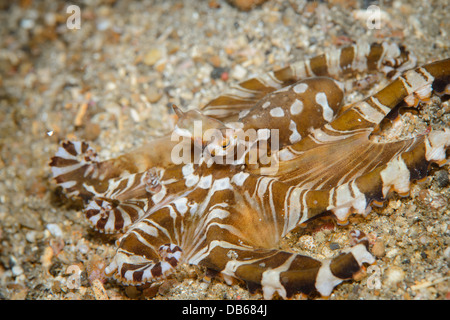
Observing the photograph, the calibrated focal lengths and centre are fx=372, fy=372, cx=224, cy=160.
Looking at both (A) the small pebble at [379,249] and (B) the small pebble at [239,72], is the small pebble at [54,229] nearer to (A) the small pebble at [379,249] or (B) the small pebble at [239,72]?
(B) the small pebble at [239,72]

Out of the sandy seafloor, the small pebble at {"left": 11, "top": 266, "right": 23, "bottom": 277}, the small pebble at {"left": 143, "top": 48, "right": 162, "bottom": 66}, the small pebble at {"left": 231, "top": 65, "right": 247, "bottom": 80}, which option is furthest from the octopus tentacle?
the small pebble at {"left": 11, "top": 266, "right": 23, "bottom": 277}

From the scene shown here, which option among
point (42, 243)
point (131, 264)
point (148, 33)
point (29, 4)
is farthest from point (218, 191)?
point (29, 4)

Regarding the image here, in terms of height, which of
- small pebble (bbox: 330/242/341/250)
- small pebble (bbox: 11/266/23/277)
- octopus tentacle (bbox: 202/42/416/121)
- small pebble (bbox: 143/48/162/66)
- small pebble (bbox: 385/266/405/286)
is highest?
small pebble (bbox: 143/48/162/66)

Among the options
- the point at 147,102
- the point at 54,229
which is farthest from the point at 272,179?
the point at 54,229

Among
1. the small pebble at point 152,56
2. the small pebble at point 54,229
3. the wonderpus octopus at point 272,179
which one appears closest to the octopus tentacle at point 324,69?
the wonderpus octopus at point 272,179

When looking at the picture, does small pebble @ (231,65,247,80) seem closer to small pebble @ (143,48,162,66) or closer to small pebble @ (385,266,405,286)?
small pebble @ (143,48,162,66)

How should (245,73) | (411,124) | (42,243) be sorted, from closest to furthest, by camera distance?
(411,124) → (42,243) → (245,73)

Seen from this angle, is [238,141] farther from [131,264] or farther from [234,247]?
[131,264]

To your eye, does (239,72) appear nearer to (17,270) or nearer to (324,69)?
(324,69)
